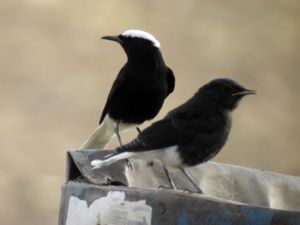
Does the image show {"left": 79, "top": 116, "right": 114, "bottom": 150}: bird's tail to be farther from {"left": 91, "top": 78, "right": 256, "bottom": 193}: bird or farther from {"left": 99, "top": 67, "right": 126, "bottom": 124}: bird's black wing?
{"left": 91, "top": 78, "right": 256, "bottom": 193}: bird

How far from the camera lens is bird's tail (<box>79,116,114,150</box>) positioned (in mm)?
3066

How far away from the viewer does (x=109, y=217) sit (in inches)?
71.9

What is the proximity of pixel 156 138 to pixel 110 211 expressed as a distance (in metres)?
0.32

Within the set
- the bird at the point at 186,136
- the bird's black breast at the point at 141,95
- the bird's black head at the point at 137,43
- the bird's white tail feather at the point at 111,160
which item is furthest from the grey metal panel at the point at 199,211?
the bird's black head at the point at 137,43

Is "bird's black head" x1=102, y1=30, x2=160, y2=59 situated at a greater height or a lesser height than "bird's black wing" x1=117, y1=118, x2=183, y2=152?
greater

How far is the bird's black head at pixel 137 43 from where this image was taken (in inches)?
116

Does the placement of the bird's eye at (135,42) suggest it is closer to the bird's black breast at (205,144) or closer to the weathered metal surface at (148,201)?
the weathered metal surface at (148,201)

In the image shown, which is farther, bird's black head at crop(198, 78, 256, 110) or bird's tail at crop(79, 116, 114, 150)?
bird's tail at crop(79, 116, 114, 150)

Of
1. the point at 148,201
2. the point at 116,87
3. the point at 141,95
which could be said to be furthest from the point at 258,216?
the point at 116,87

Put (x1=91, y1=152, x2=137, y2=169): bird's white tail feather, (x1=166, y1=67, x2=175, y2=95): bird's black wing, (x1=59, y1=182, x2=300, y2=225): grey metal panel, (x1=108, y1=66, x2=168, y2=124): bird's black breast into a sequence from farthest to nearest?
(x1=166, y1=67, x2=175, y2=95): bird's black wing
(x1=108, y1=66, x2=168, y2=124): bird's black breast
(x1=91, y1=152, x2=137, y2=169): bird's white tail feather
(x1=59, y1=182, x2=300, y2=225): grey metal panel

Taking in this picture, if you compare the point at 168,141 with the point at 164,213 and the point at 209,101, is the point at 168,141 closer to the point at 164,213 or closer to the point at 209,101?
the point at 209,101

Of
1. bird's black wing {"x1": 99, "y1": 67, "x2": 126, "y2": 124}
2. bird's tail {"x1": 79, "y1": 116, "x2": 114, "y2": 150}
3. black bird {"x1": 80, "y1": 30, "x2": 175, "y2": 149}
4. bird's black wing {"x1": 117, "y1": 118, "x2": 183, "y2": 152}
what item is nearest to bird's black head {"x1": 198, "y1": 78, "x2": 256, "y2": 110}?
bird's black wing {"x1": 117, "y1": 118, "x2": 183, "y2": 152}

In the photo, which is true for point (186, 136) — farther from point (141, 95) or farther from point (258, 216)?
point (141, 95)

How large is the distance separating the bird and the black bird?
751 mm
